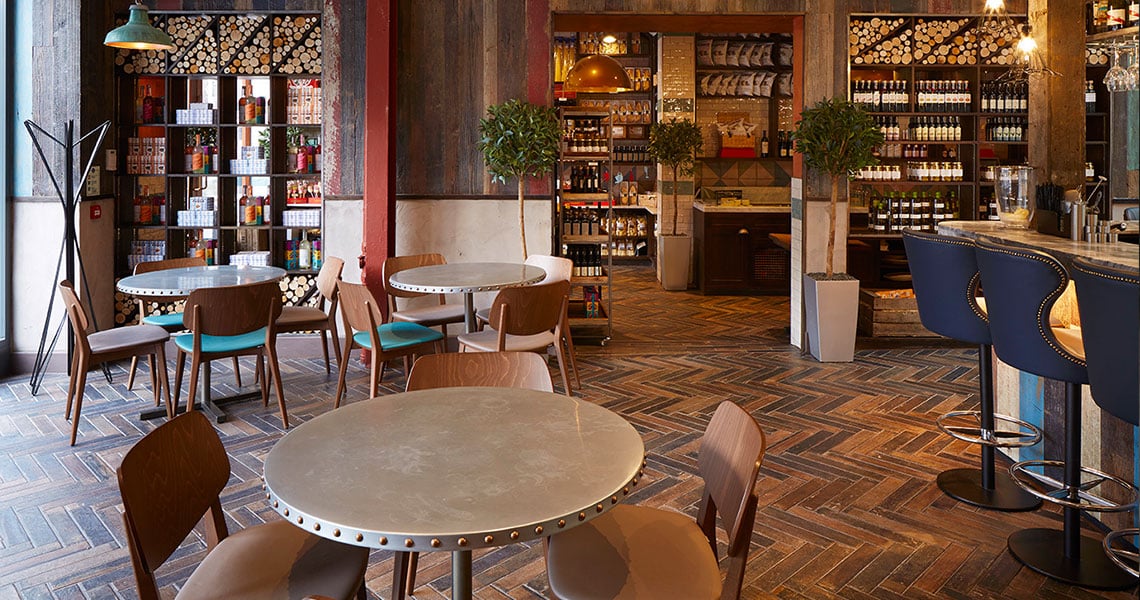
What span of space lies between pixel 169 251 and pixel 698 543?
6.27 m

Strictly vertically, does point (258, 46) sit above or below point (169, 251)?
above

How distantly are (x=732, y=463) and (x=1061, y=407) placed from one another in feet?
8.55

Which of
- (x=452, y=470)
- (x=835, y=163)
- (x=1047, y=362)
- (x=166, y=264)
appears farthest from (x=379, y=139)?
(x=452, y=470)

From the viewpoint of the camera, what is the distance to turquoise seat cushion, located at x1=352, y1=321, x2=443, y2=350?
17.4 ft

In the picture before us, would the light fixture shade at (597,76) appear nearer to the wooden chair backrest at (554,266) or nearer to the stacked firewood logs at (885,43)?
the stacked firewood logs at (885,43)

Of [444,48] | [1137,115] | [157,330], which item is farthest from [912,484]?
[444,48]

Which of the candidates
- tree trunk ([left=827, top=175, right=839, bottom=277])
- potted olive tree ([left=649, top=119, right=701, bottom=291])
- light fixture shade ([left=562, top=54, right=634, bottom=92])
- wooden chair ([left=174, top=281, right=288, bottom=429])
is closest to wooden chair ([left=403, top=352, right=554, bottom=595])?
wooden chair ([left=174, top=281, right=288, bottom=429])

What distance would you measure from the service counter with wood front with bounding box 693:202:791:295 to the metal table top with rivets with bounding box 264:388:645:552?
8.23 metres

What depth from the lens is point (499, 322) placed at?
4953 mm

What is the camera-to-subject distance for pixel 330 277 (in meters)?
6.42

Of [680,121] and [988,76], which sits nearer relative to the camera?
[988,76]

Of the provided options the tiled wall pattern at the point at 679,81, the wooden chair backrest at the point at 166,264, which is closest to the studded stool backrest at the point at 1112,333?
the wooden chair backrest at the point at 166,264

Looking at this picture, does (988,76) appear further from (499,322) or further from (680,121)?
(499,322)

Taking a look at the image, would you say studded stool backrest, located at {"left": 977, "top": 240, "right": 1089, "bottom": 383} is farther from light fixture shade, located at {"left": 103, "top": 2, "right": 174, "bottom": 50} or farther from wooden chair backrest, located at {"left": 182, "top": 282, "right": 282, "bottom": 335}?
light fixture shade, located at {"left": 103, "top": 2, "right": 174, "bottom": 50}
